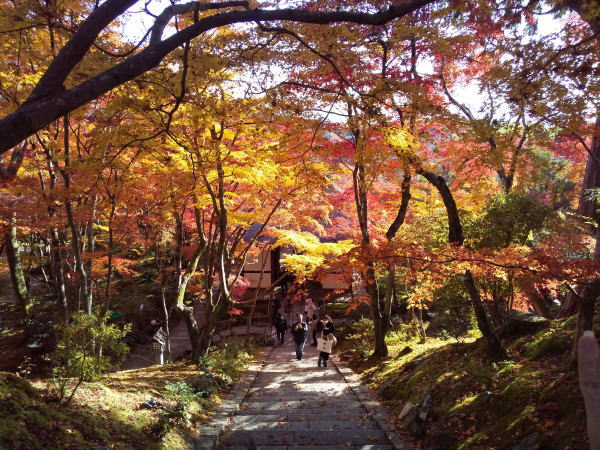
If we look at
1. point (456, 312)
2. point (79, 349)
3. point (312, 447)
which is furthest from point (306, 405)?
point (456, 312)

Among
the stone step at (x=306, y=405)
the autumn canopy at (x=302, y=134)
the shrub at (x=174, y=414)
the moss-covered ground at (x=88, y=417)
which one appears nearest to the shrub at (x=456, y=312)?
the autumn canopy at (x=302, y=134)

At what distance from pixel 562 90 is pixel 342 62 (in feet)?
11.6

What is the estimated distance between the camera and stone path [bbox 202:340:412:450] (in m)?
5.35

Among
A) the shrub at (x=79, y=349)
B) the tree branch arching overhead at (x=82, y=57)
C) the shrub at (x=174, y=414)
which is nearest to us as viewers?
the tree branch arching overhead at (x=82, y=57)

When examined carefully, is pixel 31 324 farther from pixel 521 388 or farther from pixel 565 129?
pixel 565 129

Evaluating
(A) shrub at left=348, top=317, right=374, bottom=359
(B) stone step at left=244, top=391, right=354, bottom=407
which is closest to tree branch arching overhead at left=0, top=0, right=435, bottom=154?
(B) stone step at left=244, top=391, right=354, bottom=407

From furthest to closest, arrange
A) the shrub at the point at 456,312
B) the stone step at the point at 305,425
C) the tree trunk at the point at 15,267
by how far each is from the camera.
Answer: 1. the tree trunk at the point at 15,267
2. the shrub at the point at 456,312
3. the stone step at the point at 305,425

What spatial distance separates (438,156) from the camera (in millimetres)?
13016

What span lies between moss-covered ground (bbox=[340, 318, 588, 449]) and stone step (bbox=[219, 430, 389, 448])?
71 centimetres

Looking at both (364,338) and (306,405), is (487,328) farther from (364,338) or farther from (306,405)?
(364,338)

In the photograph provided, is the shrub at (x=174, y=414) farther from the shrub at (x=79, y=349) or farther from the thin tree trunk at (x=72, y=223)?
the thin tree trunk at (x=72, y=223)

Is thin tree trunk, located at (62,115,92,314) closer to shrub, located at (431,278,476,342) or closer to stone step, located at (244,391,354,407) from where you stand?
stone step, located at (244,391,354,407)

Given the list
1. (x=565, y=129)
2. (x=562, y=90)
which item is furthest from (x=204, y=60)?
(x=565, y=129)

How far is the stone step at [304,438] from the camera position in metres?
5.27
